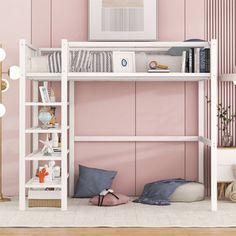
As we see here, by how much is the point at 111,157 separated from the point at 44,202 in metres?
0.96

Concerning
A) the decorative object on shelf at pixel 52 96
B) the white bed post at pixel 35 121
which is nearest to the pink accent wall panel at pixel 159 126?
the decorative object on shelf at pixel 52 96

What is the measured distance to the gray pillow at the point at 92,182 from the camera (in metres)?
5.49

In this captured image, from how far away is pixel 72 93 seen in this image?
5633 mm

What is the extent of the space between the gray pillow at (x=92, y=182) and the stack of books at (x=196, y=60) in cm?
127

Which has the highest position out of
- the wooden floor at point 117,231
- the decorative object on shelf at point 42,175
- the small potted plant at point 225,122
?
the small potted plant at point 225,122

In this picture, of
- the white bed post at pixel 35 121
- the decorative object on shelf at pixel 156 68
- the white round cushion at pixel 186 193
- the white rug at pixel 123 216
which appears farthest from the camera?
the white bed post at pixel 35 121

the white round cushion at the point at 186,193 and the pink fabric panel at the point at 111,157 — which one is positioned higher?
the pink fabric panel at the point at 111,157

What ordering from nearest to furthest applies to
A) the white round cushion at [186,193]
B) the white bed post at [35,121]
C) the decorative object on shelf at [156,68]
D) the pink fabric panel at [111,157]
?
the decorative object on shelf at [156,68] < the white round cushion at [186,193] < the white bed post at [35,121] < the pink fabric panel at [111,157]

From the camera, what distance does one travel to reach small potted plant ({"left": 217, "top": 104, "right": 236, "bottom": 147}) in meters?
5.58

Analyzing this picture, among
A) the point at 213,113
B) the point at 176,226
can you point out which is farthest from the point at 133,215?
the point at 213,113

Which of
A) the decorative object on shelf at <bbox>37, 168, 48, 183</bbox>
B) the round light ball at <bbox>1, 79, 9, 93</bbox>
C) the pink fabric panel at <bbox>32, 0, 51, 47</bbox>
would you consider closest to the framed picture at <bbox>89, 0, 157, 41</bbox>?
the pink fabric panel at <bbox>32, 0, 51, 47</bbox>

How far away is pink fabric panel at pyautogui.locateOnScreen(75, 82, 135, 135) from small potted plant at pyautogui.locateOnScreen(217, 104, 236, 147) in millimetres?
841

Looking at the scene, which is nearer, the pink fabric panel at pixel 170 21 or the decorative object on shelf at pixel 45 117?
the decorative object on shelf at pixel 45 117

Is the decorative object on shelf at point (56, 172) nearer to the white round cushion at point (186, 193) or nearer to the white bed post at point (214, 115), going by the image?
the white round cushion at point (186, 193)
